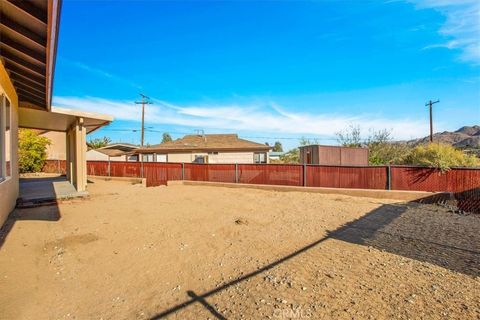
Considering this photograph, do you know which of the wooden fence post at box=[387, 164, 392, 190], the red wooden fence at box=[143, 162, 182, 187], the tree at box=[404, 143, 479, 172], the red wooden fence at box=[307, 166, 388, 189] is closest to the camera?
the tree at box=[404, 143, 479, 172]

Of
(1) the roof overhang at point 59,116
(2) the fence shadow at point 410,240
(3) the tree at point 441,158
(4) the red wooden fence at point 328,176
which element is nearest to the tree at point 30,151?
(4) the red wooden fence at point 328,176

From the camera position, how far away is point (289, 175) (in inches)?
514

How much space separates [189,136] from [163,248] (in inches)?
916

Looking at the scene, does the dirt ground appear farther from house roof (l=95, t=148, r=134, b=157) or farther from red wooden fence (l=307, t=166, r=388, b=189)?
house roof (l=95, t=148, r=134, b=157)

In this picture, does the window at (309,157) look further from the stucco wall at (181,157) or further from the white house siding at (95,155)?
the white house siding at (95,155)

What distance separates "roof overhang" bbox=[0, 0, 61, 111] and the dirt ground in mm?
3395

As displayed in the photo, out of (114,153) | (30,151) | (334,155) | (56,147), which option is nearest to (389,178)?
(334,155)

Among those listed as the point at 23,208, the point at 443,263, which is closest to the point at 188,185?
the point at 23,208

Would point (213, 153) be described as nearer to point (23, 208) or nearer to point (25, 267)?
point (23, 208)

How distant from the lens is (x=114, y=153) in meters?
28.9

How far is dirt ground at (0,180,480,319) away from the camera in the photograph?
119 inches

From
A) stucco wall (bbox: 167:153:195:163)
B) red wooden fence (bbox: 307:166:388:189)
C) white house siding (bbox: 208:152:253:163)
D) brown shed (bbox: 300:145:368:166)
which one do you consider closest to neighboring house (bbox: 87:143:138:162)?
stucco wall (bbox: 167:153:195:163)

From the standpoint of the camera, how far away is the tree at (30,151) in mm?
20391

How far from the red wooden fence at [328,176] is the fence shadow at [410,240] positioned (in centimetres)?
260
